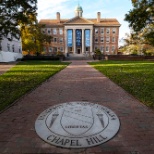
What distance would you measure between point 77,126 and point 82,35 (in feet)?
192

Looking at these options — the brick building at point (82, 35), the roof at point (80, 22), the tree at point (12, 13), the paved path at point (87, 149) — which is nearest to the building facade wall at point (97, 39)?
the brick building at point (82, 35)

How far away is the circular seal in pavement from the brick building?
2182 inches

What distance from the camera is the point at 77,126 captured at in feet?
11.5

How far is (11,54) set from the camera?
3133 centimetres

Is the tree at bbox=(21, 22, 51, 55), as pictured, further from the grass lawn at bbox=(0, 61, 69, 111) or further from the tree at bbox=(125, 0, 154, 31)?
the tree at bbox=(125, 0, 154, 31)

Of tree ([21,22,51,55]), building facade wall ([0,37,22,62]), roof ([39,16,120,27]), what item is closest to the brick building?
roof ([39,16,120,27])

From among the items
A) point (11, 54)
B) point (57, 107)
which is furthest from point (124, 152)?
point (11, 54)

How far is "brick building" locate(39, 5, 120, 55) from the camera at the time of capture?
5925cm

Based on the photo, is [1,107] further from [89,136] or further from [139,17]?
[139,17]

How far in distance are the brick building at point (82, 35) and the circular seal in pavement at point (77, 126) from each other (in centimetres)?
5542

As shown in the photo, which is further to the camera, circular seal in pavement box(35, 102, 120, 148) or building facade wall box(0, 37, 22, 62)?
building facade wall box(0, 37, 22, 62)

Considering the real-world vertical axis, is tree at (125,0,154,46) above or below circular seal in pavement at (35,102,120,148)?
above

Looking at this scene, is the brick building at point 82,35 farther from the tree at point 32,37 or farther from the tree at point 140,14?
the tree at point 140,14

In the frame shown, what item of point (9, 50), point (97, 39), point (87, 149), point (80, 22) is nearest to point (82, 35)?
point (80, 22)
